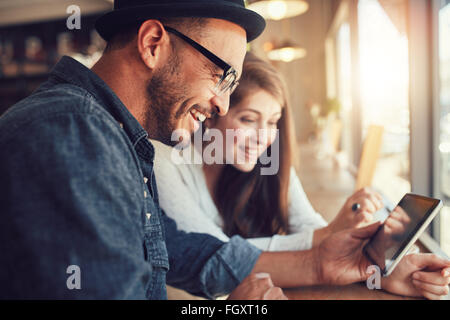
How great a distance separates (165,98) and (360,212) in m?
0.68

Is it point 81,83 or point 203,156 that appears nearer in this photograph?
point 81,83

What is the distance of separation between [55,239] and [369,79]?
3593mm

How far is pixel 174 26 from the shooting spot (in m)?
0.67

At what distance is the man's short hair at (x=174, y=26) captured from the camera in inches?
26.2

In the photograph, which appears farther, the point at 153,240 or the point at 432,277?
the point at 432,277

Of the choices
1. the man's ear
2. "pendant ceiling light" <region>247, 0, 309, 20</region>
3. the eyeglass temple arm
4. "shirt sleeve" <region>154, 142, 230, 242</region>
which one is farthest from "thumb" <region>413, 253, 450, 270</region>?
"pendant ceiling light" <region>247, 0, 309, 20</region>

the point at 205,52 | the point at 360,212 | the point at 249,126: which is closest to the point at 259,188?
the point at 249,126

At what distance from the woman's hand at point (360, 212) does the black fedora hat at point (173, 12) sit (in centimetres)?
63

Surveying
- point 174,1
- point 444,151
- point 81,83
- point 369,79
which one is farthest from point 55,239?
point 369,79

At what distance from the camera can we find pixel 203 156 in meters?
1.29

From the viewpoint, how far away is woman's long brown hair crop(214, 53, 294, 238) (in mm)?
1269

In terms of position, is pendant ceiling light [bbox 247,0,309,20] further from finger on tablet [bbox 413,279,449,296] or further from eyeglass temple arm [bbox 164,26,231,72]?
finger on tablet [bbox 413,279,449,296]

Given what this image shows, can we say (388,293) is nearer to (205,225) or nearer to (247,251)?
(247,251)

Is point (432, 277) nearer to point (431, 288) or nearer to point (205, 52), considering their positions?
point (431, 288)
